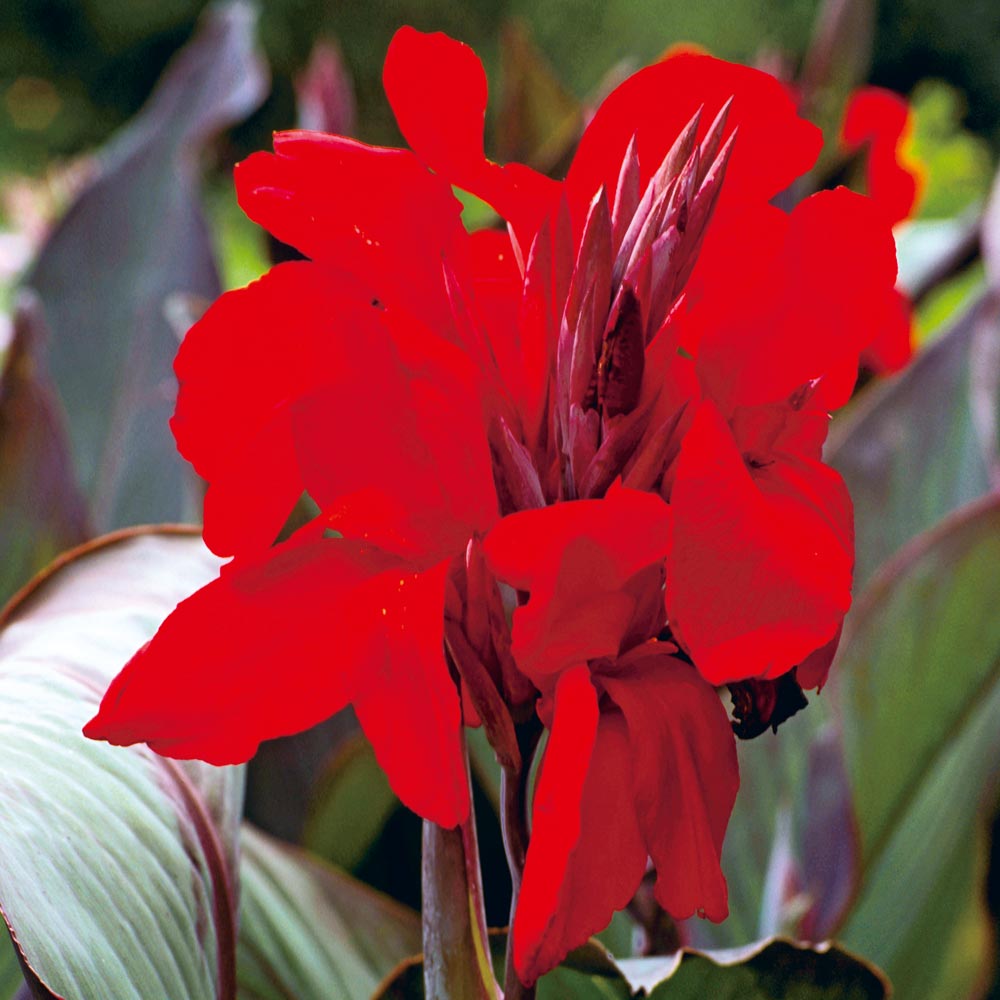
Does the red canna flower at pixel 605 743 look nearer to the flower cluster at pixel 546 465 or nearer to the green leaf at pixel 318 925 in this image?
the flower cluster at pixel 546 465

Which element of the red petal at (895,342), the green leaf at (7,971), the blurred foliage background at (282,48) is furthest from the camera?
the blurred foliage background at (282,48)

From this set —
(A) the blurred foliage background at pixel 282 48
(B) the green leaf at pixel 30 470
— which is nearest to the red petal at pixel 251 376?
(B) the green leaf at pixel 30 470

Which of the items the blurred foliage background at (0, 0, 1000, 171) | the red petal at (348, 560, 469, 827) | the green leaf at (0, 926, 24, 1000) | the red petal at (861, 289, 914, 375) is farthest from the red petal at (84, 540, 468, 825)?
the blurred foliage background at (0, 0, 1000, 171)

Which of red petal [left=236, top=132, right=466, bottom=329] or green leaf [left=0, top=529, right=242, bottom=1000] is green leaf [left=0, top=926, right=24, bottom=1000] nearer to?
green leaf [left=0, top=529, right=242, bottom=1000]

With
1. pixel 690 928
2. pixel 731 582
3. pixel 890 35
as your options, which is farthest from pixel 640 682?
pixel 890 35

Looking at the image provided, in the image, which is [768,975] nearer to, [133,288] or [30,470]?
[30,470]

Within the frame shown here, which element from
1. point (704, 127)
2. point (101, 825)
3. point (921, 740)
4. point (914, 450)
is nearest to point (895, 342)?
point (914, 450)
